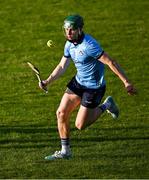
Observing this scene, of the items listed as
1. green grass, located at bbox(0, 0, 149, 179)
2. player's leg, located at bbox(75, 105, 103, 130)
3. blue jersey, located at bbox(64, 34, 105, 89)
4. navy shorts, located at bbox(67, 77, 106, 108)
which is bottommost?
green grass, located at bbox(0, 0, 149, 179)

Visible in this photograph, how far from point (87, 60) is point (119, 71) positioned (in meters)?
A: 0.83

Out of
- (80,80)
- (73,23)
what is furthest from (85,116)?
(73,23)

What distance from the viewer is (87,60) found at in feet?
39.0

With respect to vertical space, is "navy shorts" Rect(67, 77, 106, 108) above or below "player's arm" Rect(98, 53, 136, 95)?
below

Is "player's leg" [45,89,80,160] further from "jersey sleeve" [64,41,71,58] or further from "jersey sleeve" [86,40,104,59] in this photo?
"jersey sleeve" [86,40,104,59]

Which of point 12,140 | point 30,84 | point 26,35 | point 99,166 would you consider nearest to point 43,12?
point 26,35

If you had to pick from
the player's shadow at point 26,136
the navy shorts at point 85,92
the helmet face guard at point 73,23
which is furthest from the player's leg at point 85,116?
the helmet face guard at point 73,23

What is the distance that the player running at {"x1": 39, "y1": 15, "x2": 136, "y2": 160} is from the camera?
11.7m

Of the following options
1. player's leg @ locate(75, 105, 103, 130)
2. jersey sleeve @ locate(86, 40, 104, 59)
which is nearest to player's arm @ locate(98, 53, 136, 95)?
jersey sleeve @ locate(86, 40, 104, 59)

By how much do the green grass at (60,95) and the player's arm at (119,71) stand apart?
134 cm

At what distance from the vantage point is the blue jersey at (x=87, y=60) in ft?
38.3

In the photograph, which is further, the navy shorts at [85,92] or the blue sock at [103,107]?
the blue sock at [103,107]

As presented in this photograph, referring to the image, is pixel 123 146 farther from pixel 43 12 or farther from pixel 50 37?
pixel 43 12

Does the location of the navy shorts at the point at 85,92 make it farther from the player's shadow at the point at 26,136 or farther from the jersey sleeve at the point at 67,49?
the player's shadow at the point at 26,136
